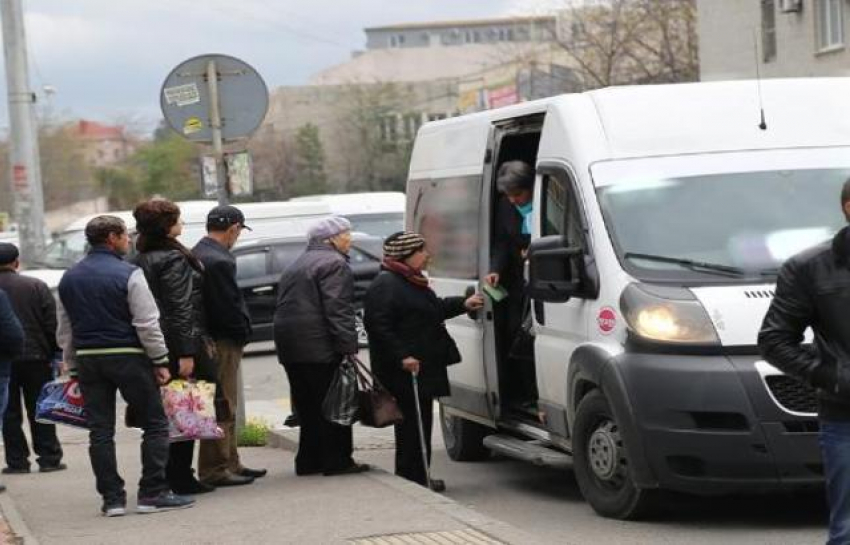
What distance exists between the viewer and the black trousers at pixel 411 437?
32.9 feet

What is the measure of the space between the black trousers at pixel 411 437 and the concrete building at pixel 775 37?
2186 centimetres

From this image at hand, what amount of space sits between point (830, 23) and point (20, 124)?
17.8m

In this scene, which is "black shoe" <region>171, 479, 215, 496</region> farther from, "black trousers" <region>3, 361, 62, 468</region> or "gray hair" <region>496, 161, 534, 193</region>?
"gray hair" <region>496, 161, 534, 193</region>

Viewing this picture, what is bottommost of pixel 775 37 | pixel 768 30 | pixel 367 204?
pixel 367 204

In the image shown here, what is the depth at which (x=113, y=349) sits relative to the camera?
28.6ft

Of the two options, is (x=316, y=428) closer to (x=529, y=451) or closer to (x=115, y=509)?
(x=529, y=451)

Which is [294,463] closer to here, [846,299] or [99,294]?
[99,294]

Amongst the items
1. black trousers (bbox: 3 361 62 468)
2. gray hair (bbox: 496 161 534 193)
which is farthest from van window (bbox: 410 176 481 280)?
black trousers (bbox: 3 361 62 468)

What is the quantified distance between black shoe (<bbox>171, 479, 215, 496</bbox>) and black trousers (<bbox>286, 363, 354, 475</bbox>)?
0.77 metres

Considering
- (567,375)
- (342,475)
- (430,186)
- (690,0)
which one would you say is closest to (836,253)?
(567,375)

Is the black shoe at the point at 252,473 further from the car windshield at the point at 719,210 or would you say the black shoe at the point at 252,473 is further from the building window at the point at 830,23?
the building window at the point at 830,23

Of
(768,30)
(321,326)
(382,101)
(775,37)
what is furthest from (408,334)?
(382,101)

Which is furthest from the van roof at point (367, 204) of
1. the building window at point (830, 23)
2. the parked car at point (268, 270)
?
the building window at point (830, 23)

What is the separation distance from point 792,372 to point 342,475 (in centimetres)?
495
